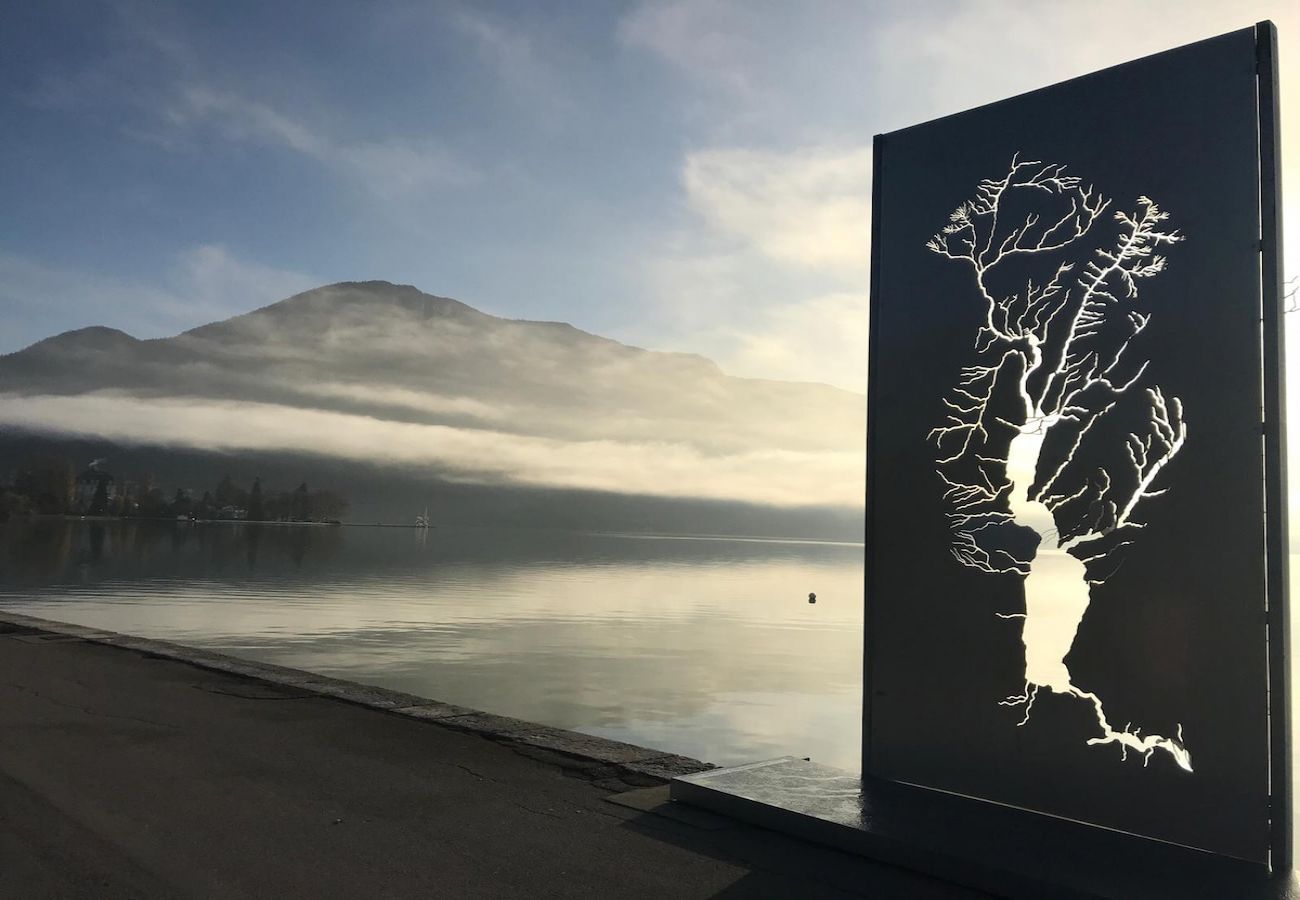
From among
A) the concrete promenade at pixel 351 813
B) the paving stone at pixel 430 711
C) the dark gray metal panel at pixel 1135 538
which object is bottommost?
the paving stone at pixel 430 711

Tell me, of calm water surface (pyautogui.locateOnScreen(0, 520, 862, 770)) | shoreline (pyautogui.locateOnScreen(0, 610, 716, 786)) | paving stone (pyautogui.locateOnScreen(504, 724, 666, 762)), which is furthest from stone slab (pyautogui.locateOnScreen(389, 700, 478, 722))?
calm water surface (pyautogui.locateOnScreen(0, 520, 862, 770))

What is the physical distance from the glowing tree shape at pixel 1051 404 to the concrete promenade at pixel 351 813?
5.24 feet

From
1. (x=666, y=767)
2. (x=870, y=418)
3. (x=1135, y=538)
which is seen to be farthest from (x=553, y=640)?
(x=1135, y=538)

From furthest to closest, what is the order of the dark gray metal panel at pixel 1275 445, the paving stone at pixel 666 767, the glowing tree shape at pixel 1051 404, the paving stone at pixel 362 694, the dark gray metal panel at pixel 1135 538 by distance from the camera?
the paving stone at pixel 362 694 < the paving stone at pixel 666 767 < the glowing tree shape at pixel 1051 404 < the dark gray metal panel at pixel 1135 538 < the dark gray metal panel at pixel 1275 445

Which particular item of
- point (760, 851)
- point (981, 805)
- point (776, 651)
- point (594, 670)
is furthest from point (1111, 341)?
point (776, 651)

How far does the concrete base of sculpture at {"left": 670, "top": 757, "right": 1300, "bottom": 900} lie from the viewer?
155 inches

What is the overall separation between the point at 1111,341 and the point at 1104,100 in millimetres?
1303

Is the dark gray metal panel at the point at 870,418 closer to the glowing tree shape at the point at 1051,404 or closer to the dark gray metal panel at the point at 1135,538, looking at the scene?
the dark gray metal panel at the point at 1135,538

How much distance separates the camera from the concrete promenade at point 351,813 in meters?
3.97

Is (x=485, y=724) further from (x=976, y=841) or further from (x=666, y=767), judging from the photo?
(x=976, y=841)

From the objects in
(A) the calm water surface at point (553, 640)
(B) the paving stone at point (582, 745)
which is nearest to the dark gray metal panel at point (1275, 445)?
(B) the paving stone at point (582, 745)

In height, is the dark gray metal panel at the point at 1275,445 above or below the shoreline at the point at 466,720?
above

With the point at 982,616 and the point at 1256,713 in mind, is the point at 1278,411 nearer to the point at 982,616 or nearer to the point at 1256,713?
the point at 1256,713

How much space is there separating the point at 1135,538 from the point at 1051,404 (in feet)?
2.65
